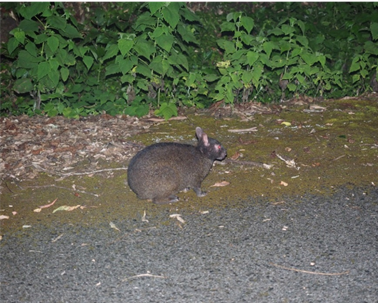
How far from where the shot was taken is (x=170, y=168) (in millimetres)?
5887

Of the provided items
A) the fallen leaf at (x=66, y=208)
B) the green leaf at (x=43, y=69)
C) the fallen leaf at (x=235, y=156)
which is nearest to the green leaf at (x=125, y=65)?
the green leaf at (x=43, y=69)

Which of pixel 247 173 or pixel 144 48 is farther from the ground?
pixel 144 48

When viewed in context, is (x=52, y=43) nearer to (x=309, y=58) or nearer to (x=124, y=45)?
(x=124, y=45)

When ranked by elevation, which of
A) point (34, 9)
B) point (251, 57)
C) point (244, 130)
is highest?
point (34, 9)

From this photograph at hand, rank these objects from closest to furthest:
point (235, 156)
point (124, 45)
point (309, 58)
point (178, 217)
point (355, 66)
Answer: point (178, 217)
point (235, 156)
point (124, 45)
point (309, 58)
point (355, 66)

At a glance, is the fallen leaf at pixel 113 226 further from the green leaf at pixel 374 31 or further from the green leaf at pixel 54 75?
the green leaf at pixel 374 31

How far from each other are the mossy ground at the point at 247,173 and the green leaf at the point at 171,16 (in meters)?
1.51

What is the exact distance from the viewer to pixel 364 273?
447 cm

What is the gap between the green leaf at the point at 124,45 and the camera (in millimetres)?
7434

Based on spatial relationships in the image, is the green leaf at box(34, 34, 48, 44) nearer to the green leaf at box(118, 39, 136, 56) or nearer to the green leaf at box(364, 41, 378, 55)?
the green leaf at box(118, 39, 136, 56)

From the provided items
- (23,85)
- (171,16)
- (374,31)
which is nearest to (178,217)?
(171,16)

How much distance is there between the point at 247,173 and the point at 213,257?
1848 millimetres

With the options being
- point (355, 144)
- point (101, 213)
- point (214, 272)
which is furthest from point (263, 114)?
point (214, 272)

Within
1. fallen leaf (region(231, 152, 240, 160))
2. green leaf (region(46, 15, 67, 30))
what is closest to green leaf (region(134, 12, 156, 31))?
green leaf (region(46, 15, 67, 30))
